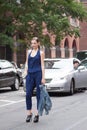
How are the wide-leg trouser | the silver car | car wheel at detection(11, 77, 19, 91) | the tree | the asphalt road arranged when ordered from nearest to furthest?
the asphalt road < the wide-leg trouser < the silver car < car wheel at detection(11, 77, 19, 91) < the tree

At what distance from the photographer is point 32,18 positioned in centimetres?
2923

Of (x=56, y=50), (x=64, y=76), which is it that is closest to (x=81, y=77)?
(x=64, y=76)

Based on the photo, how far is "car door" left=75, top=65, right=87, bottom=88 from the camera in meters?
19.2

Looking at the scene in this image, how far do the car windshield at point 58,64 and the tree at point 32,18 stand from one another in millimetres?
9599

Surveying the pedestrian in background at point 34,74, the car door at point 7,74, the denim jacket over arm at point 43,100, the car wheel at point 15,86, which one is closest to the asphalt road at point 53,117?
the denim jacket over arm at point 43,100

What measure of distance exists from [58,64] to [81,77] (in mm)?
1068

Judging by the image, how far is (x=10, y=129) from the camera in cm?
988

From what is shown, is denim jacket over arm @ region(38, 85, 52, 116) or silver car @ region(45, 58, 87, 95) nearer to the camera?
denim jacket over arm @ region(38, 85, 52, 116)

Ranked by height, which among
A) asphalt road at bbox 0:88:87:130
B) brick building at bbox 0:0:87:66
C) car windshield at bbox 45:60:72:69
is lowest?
asphalt road at bbox 0:88:87:130

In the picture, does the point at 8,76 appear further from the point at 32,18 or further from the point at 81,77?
the point at 32,18

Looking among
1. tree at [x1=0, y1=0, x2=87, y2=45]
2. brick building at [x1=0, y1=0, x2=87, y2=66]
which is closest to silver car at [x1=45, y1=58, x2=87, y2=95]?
tree at [x1=0, y1=0, x2=87, y2=45]

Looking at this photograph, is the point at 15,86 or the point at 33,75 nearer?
the point at 33,75

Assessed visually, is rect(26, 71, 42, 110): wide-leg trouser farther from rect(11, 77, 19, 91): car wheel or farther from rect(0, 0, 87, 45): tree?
rect(0, 0, 87, 45): tree

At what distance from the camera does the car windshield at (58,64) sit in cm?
1922
